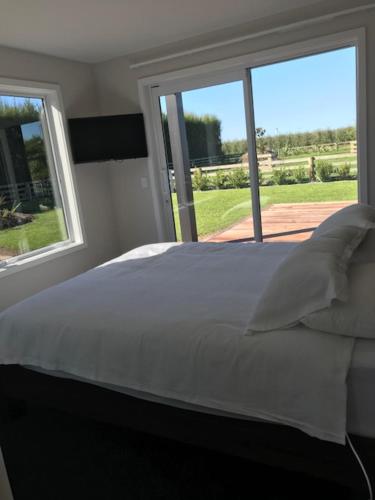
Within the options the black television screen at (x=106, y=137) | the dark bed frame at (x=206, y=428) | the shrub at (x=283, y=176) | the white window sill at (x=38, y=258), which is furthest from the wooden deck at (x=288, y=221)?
the dark bed frame at (x=206, y=428)

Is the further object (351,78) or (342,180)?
(342,180)

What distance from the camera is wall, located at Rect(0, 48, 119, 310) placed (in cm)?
351

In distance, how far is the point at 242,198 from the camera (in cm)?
412

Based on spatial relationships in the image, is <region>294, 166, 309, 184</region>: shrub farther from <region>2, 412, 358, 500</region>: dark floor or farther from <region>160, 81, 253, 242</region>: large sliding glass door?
<region>2, 412, 358, 500</region>: dark floor

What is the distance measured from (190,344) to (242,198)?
8.89 ft

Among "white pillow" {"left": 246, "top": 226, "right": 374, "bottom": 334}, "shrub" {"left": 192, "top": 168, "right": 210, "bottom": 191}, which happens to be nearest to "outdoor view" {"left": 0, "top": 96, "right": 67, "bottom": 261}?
"shrub" {"left": 192, "top": 168, "right": 210, "bottom": 191}

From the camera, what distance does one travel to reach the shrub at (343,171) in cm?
365

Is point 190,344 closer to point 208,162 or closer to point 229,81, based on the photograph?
point 208,162

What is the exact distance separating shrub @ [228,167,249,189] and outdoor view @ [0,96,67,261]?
5.97 feet

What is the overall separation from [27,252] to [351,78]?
10.9ft

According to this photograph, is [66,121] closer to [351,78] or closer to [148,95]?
[148,95]

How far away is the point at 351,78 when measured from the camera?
340 centimetres

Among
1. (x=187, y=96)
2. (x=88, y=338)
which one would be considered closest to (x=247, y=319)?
(x=88, y=338)

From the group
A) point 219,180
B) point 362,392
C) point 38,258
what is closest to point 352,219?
point 362,392
